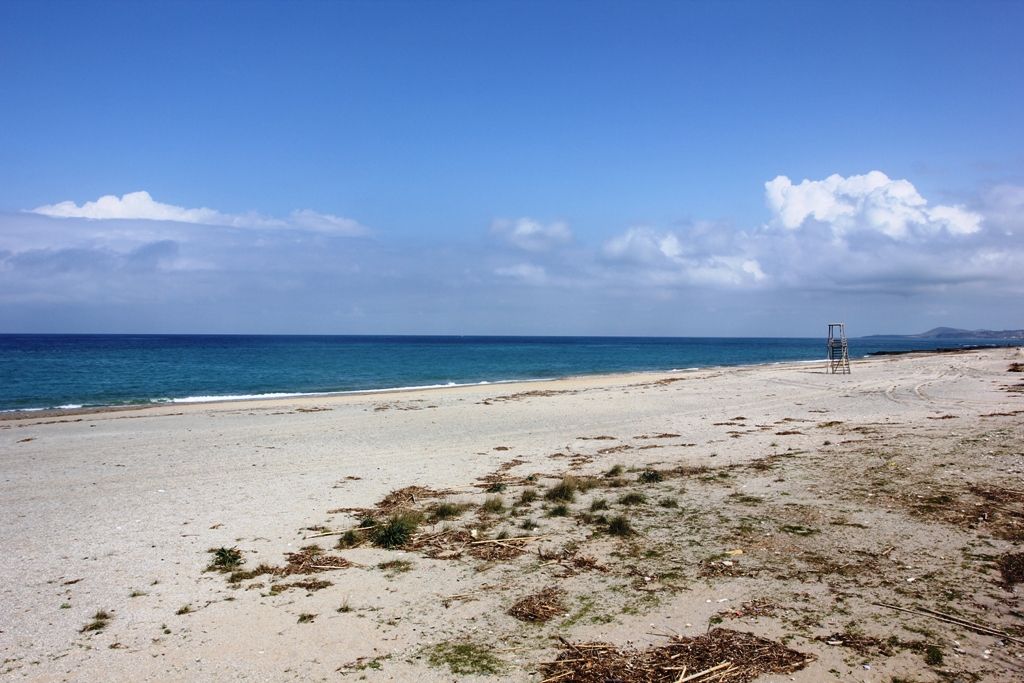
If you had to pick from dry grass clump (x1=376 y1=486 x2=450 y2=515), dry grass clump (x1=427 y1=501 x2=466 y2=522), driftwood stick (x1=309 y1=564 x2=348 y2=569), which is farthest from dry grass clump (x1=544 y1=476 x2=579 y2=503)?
driftwood stick (x1=309 y1=564 x2=348 y2=569)

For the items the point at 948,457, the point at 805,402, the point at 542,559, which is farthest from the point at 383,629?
the point at 805,402

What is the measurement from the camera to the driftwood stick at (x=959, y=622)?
5.41 meters

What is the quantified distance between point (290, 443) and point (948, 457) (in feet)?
49.4

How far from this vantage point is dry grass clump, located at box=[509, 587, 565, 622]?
6.19m

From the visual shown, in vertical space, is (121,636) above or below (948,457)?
below

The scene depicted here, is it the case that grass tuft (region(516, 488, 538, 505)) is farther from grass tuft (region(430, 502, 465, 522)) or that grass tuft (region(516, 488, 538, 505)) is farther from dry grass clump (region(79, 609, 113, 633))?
dry grass clump (region(79, 609, 113, 633))

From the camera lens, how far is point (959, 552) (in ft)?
23.6

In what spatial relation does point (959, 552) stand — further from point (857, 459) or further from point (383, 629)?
point (383, 629)

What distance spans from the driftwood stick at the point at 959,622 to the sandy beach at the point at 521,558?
0.8 inches

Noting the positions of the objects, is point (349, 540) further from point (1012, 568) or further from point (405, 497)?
point (1012, 568)

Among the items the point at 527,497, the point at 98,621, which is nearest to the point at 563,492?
the point at 527,497

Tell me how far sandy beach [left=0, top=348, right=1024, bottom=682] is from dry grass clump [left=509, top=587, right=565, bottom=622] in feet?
0.14

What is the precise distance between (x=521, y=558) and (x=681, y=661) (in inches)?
111

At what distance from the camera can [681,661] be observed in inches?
207
